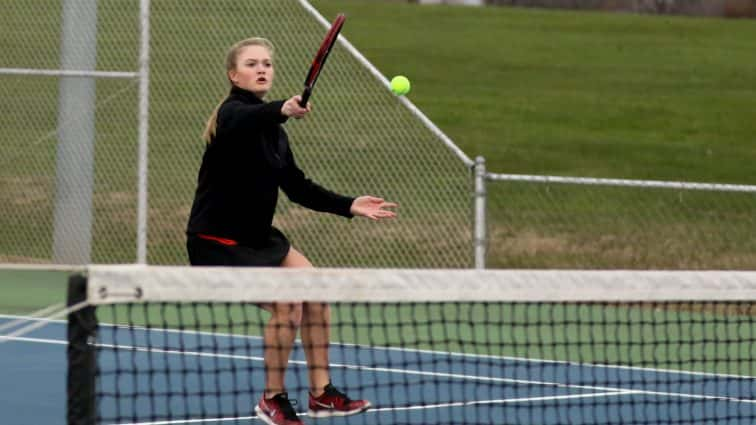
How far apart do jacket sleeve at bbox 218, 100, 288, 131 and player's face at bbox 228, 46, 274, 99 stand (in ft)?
0.45

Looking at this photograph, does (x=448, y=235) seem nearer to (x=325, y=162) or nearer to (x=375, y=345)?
(x=325, y=162)

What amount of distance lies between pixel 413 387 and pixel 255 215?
1.64 meters

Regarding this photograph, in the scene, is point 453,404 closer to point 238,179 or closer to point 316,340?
point 316,340

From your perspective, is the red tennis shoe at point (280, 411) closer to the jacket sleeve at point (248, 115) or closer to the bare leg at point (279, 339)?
the bare leg at point (279, 339)

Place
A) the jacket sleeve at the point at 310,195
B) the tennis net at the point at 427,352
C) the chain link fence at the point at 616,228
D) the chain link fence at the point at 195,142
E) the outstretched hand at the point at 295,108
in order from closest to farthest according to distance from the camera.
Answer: the tennis net at the point at 427,352, the outstretched hand at the point at 295,108, the jacket sleeve at the point at 310,195, the chain link fence at the point at 195,142, the chain link fence at the point at 616,228

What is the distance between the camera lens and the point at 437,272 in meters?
6.33

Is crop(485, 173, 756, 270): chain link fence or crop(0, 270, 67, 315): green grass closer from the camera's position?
crop(0, 270, 67, 315): green grass

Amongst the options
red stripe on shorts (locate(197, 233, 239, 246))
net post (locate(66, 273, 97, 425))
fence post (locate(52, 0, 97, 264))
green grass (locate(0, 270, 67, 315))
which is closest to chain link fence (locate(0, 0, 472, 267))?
fence post (locate(52, 0, 97, 264))

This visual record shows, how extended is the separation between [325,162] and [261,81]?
653cm

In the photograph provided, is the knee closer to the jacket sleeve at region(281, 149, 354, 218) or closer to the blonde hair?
the jacket sleeve at region(281, 149, 354, 218)

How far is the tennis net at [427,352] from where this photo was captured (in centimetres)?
602

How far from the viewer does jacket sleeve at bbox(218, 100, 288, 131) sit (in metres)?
7.64

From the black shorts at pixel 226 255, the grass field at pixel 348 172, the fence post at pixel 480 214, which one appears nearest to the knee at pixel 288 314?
the black shorts at pixel 226 255

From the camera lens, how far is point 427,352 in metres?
10.4
